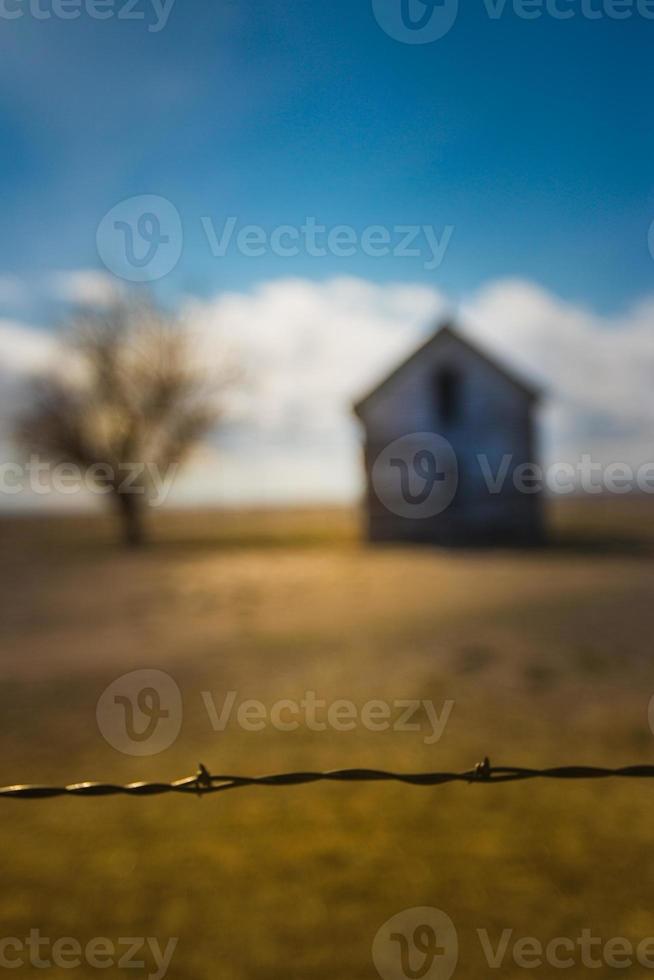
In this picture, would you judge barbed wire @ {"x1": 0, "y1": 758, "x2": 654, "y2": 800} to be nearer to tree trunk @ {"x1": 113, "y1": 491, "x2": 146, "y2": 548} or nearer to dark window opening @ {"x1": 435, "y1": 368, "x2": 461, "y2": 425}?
dark window opening @ {"x1": 435, "y1": 368, "x2": 461, "y2": 425}

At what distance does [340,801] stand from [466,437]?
16.6 metres

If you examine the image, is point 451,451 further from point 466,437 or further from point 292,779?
point 292,779

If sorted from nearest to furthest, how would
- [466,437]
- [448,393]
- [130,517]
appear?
[466,437] → [448,393] → [130,517]

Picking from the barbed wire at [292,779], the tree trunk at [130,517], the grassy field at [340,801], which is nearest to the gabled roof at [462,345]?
the grassy field at [340,801]

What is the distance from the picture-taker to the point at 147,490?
31594mm

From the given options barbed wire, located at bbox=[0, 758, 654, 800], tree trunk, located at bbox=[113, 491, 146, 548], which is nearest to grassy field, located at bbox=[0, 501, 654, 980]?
barbed wire, located at bbox=[0, 758, 654, 800]

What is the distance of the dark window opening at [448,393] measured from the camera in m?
20.9

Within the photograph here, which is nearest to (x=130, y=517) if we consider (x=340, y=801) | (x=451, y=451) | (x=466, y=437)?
(x=451, y=451)

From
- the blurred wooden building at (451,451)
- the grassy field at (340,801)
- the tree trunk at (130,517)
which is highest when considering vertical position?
the tree trunk at (130,517)

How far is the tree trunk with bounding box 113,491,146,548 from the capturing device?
3091 cm

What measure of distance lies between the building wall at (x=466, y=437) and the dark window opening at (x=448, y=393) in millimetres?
125

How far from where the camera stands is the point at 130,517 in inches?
1226

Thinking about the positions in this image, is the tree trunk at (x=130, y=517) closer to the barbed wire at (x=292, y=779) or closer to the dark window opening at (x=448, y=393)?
the dark window opening at (x=448, y=393)

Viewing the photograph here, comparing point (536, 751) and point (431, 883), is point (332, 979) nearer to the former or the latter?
point (431, 883)
